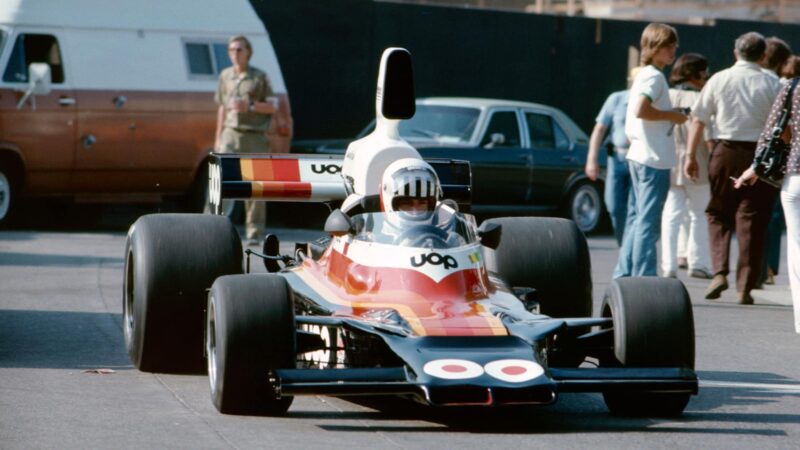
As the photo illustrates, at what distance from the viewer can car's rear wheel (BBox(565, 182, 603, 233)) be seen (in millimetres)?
20141

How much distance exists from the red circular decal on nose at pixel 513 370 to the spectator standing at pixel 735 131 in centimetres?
576

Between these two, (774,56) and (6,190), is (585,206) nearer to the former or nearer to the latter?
(6,190)

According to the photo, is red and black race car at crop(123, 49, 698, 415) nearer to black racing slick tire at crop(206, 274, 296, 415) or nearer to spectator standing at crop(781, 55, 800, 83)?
black racing slick tire at crop(206, 274, 296, 415)

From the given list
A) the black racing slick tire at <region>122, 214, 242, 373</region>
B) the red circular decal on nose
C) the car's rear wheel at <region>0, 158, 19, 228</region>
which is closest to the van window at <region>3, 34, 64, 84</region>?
the car's rear wheel at <region>0, 158, 19, 228</region>

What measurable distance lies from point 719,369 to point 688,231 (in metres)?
6.20

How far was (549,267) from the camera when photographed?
9.30m

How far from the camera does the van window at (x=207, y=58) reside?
18578 millimetres

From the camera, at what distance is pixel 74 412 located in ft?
24.9

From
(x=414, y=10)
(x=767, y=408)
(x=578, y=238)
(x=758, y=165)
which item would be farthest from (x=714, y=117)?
(x=414, y=10)

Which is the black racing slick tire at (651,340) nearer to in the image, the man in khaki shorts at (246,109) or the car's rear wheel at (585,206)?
the man in khaki shorts at (246,109)

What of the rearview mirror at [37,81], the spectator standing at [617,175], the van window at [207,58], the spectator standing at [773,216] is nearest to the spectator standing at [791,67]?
the spectator standing at [773,216]

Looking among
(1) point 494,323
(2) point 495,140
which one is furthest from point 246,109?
(1) point 494,323

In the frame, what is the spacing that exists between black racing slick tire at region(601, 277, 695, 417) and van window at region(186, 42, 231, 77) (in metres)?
11.4

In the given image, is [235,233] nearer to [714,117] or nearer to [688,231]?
[714,117]
